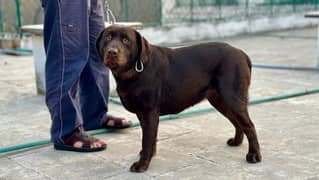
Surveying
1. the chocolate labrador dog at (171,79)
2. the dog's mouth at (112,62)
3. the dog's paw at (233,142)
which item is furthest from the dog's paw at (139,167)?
the dog's paw at (233,142)

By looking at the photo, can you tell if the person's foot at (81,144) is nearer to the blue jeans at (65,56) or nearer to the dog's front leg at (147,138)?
the blue jeans at (65,56)

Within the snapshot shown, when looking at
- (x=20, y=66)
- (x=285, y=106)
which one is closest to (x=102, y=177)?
(x=285, y=106)

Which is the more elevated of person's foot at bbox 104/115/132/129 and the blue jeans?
the blue jeans

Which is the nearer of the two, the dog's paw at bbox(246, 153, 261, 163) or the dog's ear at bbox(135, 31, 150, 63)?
the dog's ear at bbox(135, 31, 150, 63)

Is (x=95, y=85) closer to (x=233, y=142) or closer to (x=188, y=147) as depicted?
(x=188, y=147)

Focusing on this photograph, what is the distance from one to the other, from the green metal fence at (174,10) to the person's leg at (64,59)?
562cm

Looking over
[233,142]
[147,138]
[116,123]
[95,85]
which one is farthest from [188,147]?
[95,85]

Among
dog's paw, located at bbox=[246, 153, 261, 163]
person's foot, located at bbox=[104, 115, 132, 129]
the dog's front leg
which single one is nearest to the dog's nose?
the dog's front leg

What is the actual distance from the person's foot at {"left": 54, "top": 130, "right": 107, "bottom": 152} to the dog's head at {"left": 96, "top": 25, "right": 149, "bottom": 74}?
0.71 metres

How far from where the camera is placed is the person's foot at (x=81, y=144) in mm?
3627

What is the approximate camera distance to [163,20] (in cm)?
1051

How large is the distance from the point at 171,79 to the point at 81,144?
32.1 inches

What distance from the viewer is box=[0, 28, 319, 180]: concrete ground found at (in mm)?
3188

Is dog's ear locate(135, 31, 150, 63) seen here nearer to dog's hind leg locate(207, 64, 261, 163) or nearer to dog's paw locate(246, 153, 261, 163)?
dog's hind leg locate(207, 64, 261, 163)
